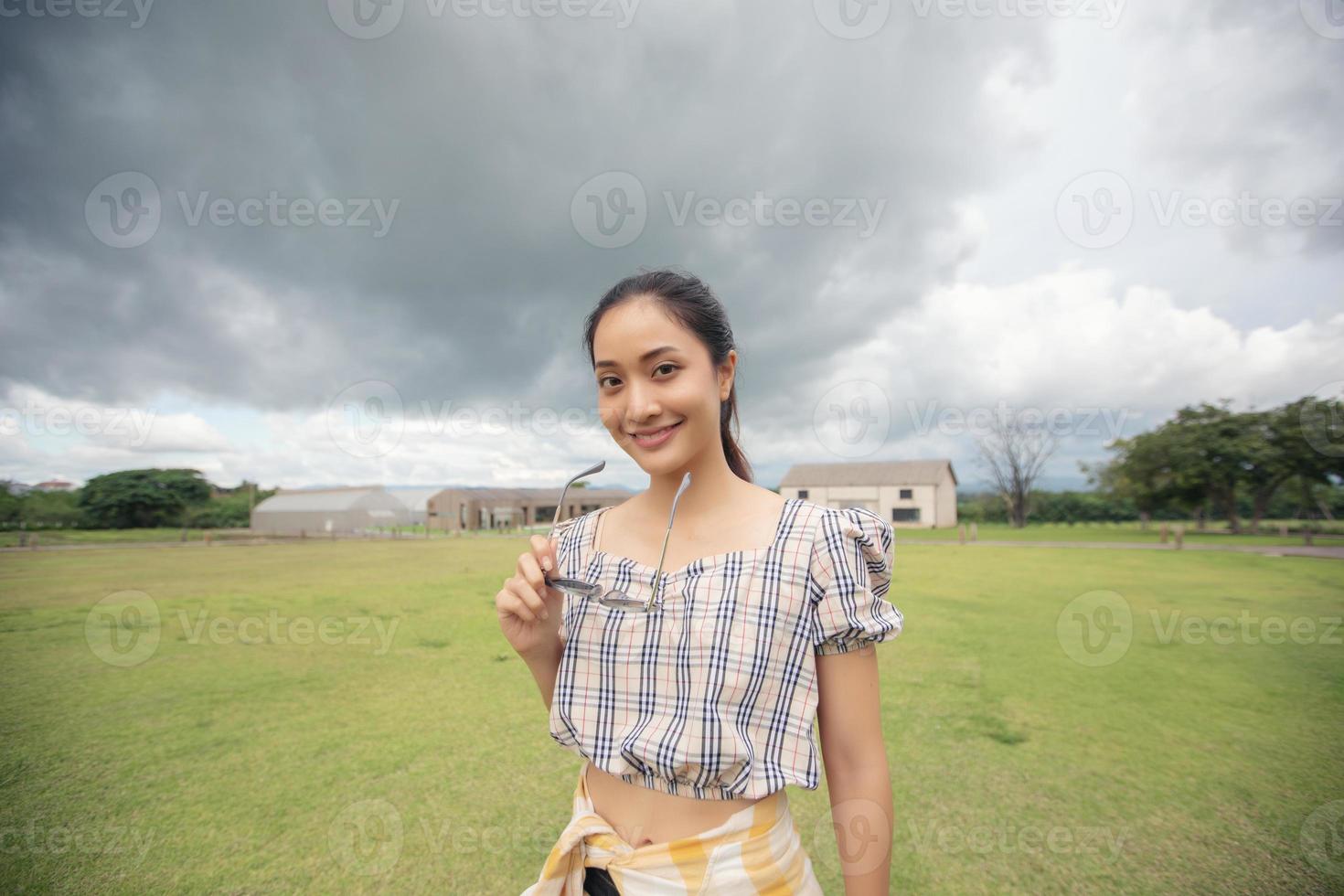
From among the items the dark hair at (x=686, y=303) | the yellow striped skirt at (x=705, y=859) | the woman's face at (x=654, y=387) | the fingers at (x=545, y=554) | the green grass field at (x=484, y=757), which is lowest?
the green grass field at (x=484, y=757)

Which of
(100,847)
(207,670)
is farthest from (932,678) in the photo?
(207,670)

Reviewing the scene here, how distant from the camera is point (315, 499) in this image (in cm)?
4959

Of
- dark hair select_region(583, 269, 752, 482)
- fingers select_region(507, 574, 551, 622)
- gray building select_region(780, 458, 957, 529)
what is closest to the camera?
fingers select_region(507, 574, 551, 622)

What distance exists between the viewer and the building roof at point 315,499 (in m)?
47.7

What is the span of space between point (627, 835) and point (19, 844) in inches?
132

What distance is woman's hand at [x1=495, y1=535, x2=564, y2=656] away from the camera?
4.42 ft

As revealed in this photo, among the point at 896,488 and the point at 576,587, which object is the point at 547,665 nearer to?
the point at 576,587

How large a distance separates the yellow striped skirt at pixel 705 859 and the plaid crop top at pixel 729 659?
100mm

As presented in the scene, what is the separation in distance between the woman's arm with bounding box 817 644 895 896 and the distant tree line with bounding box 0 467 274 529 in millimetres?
→ 6922

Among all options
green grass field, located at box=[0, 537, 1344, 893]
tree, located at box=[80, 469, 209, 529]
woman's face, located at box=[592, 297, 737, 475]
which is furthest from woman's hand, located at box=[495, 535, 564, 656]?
tree, located at box=[80, 469, 209, 529]

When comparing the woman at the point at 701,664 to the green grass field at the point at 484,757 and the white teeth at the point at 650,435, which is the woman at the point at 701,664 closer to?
the white teeth at the point at 650,435

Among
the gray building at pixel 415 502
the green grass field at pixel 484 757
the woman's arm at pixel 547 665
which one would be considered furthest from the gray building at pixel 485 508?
the woman's arm at pixel 547 665

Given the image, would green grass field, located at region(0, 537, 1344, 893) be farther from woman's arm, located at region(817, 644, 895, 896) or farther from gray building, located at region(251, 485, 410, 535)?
gray building, located at region(251, 485, 410, 535)

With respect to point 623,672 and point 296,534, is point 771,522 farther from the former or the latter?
point 296,534
